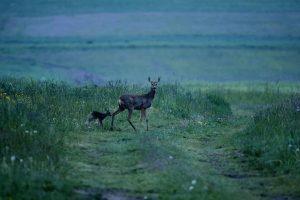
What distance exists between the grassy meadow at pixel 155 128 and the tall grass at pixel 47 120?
31mm

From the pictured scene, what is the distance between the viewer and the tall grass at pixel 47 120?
11922 mm

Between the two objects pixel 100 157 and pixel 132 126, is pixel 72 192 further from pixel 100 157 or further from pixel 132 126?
pixel 132 126

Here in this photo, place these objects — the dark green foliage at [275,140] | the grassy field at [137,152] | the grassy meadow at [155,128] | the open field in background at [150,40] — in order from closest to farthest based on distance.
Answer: the grassy field at [137,152]
the grassy meadow at [155,128]
the dark green foliage at [275,140]
the open field in background at [150,40]

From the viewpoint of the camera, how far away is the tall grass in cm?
1192

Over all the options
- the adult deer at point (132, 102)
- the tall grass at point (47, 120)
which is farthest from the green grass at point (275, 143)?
the tall grass at point (47, 120)

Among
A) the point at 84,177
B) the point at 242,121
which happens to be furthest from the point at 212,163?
the point at 242,121

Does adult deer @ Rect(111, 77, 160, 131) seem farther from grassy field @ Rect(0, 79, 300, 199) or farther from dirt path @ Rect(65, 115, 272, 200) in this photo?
dirt path @ Rect(65, 115, 272, 200)

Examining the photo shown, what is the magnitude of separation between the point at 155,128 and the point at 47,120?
3477 millimetres

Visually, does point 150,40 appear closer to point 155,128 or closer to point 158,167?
point 155,128

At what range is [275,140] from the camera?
51.1ft

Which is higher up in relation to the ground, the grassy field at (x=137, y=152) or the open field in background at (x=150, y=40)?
the open field in background at (x=150, y=40)

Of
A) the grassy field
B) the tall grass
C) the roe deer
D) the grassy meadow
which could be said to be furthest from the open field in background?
the roe deer

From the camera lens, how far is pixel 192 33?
193ft

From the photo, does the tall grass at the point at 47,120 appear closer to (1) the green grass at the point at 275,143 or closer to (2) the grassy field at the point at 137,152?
(2) the grassy field at the point at 137,152
